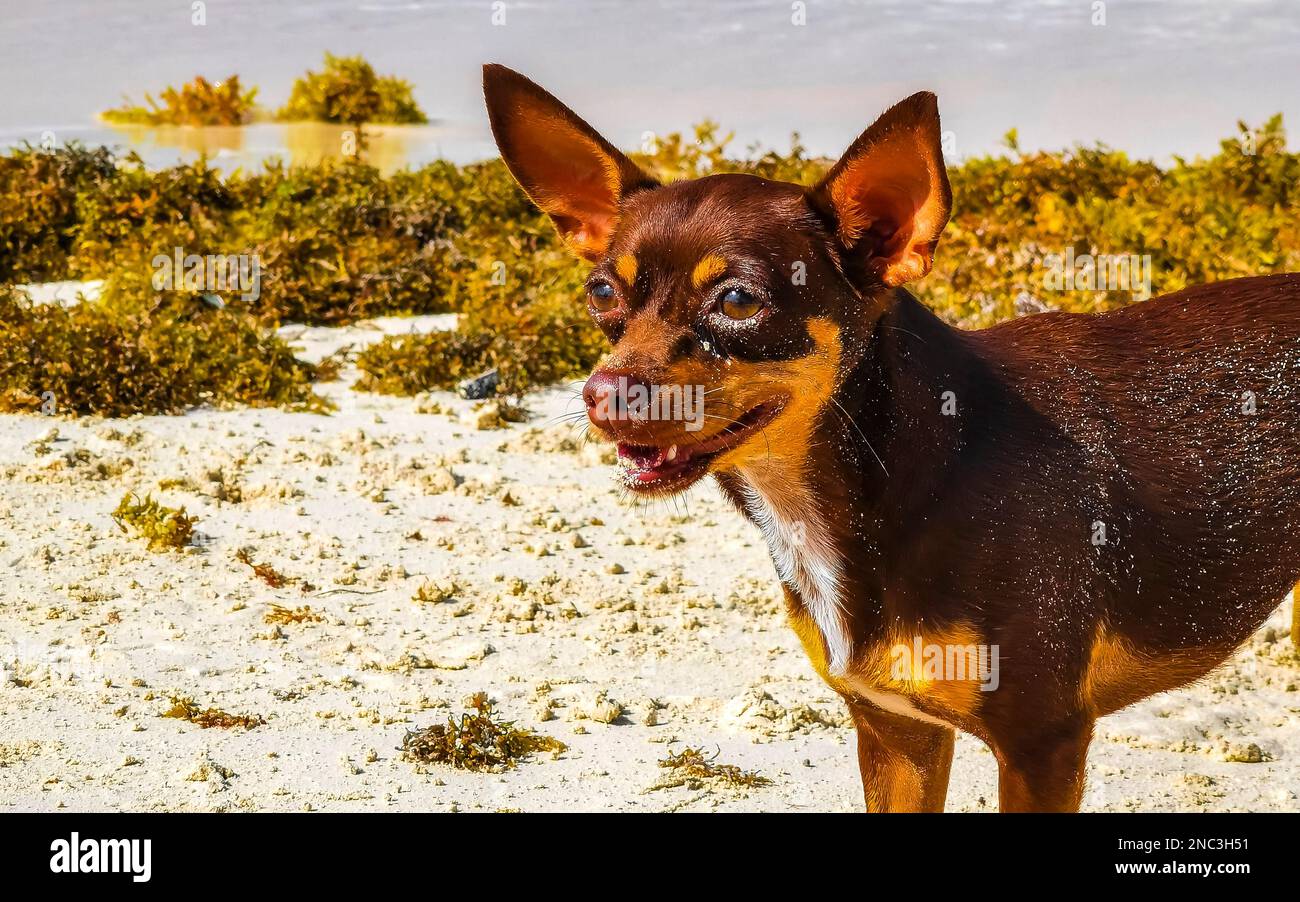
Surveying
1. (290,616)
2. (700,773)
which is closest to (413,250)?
(290,616)

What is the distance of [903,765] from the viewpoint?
4.41 meters

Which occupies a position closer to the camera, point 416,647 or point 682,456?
point 682,456

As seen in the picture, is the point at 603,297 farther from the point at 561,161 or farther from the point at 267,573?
the point at 267,573

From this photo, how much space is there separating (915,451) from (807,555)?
1.43 feet

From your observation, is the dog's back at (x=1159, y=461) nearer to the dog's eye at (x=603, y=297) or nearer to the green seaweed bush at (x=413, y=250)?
the dog's eye at (x=603, y=297)

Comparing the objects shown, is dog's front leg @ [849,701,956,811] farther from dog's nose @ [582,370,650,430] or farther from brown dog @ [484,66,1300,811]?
dog's nose @ [582,370,650,430]

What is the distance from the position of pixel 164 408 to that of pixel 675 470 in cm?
655

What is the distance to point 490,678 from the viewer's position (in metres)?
6.10

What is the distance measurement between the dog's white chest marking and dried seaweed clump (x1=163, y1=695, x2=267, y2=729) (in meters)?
2.47

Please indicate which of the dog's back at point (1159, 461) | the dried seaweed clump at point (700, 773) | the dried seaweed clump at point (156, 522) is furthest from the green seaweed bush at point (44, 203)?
the dog's back at point (1159, 461)

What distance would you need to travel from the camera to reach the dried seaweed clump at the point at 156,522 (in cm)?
732

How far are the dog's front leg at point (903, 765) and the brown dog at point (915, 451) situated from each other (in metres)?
0.06

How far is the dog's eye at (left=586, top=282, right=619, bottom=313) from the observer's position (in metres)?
3.94

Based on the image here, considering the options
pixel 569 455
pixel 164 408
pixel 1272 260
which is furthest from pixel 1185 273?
pixel 164 408
